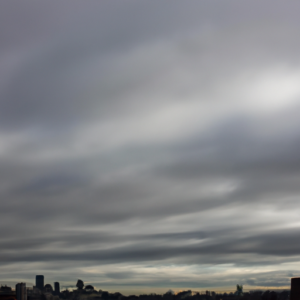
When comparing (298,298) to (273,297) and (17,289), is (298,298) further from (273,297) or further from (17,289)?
(273,297)

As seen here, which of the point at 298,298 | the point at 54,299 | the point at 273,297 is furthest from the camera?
the point at 54,299

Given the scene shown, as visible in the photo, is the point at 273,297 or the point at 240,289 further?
the point at 240,289

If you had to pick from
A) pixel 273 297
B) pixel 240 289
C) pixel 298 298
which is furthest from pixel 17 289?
pixel 240 289

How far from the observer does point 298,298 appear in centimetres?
3281

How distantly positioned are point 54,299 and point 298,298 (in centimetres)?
10815

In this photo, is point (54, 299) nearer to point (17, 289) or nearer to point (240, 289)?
point (240, 289)

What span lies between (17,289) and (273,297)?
74.8 m

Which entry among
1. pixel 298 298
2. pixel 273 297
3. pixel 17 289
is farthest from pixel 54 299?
pixel 298 298

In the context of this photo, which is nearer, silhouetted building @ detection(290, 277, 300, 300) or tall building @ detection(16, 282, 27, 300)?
silhouetted building @ detection(290, 277, 300, 300)

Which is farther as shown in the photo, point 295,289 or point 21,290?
point 21,290

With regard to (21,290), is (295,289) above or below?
above

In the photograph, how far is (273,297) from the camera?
361 feet

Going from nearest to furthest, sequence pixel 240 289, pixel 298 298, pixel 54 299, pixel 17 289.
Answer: pixel 298 298, pixel 17 289, pixel 54 299, pixel 240 289

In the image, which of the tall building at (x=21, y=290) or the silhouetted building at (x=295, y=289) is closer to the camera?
the silhouetted building at (x=295, y=289)
